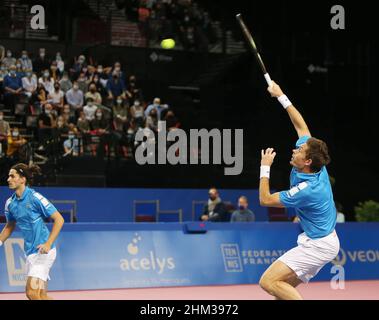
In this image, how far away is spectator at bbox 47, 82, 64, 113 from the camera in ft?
70.6

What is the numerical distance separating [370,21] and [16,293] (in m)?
19.0

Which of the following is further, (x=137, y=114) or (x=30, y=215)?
Result: (x=137, y=114)

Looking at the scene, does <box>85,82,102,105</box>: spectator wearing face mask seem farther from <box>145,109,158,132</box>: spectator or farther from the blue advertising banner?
the blue advertising banner

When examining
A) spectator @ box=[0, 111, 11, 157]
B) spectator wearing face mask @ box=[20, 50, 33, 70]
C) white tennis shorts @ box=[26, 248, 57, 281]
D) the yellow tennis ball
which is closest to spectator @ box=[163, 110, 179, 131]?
spectator wearing face mask @ box=[20, 50, 33, 70]

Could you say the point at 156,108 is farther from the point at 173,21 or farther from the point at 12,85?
the point at 173,21

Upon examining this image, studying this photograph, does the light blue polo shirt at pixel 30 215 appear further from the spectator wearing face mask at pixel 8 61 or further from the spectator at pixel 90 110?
the spectator wearing face mask at pixel 8 61

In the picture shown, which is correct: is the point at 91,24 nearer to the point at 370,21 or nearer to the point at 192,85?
the point at 192,85

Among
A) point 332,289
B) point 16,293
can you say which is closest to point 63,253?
point 16,293

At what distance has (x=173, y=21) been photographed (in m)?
26.8

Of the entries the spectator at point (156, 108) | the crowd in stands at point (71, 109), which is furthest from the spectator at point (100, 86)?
the spectator at point (156, 108)

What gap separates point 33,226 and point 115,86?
13.4 m

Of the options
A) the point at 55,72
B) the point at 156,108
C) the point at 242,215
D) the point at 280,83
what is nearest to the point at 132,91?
the point at 156,108

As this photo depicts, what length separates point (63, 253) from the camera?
50.1ft

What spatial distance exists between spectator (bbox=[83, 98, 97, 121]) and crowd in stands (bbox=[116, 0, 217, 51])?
5.67 meters
